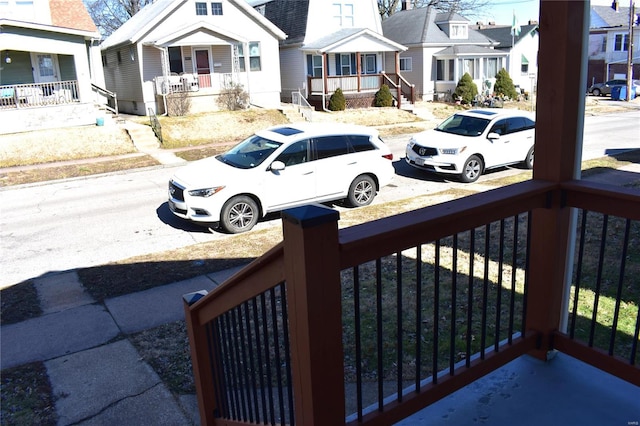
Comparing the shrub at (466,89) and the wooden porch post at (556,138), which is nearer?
the wooden porch post at (556,138)

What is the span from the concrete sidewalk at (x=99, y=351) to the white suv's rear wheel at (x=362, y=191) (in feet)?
15.0

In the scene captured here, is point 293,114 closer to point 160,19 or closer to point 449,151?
point 160,19

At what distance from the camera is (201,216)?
1058 centimetres

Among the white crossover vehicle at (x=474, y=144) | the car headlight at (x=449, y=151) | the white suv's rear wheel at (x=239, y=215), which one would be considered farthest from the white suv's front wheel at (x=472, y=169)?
the white suv's rear wheel at (x=239, y=215)

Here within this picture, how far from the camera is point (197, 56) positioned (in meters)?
29.9

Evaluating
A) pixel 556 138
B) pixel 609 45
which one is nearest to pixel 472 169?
pixel 556 138

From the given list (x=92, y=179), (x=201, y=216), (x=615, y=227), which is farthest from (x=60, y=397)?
(x=92, y=179)

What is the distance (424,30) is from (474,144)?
26.0 meters

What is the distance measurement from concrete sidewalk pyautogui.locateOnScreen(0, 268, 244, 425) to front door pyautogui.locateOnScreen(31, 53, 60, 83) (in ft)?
72.3

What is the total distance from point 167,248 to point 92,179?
916cm

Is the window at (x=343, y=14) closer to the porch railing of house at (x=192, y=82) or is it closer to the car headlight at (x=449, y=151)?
the porch railing of house at (x=192, y=82)

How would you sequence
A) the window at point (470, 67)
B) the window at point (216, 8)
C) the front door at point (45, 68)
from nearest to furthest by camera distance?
the front door at point (45, 68) → the window at point (216, 8) → the window at point (470, 67)

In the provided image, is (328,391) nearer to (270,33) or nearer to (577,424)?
(577,424)

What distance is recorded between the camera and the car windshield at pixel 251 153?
11.1m
